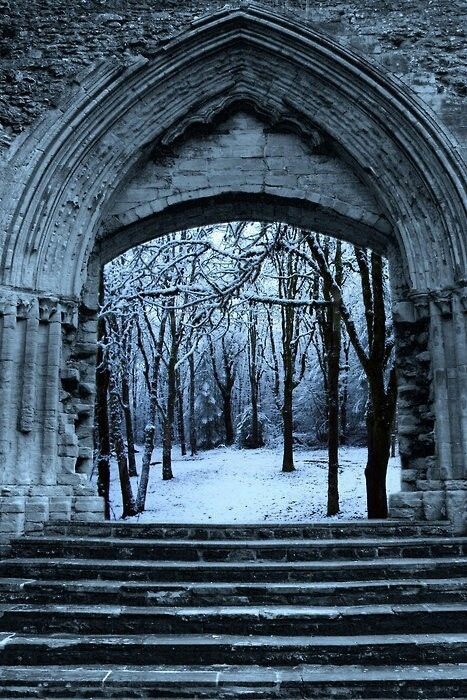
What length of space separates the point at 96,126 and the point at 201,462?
1398 cm

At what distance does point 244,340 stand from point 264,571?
19.1 meters

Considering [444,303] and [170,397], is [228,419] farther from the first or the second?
[444,303]

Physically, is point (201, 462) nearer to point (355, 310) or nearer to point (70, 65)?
point (355, 310)

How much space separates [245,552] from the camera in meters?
5.16

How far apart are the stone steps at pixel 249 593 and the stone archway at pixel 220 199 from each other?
1477mm

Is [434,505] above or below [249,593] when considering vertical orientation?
above

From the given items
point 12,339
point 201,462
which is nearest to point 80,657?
point 12,339

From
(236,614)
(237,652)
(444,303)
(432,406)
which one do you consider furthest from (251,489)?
(237,652)

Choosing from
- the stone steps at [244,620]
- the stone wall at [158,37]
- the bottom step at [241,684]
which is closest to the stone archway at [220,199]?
the stone wall at [158,37]

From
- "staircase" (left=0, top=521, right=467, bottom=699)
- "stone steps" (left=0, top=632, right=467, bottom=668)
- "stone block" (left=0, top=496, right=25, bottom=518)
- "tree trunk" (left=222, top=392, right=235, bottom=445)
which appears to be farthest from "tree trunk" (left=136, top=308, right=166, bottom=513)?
"stone steps" (left=0, top=632, right=467, bottom=668)

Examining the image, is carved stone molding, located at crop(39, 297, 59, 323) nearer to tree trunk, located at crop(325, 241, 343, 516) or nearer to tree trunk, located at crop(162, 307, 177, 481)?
tree trunk, located at crop(325, 241, 343, 516)

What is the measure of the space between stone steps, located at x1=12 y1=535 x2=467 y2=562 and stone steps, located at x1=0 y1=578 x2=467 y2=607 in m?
0.47

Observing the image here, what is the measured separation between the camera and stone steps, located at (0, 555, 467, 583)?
15.7 ft

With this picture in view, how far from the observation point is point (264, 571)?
15.8ft
